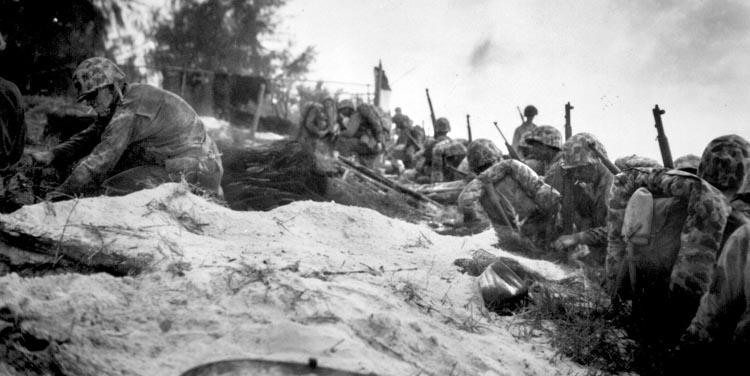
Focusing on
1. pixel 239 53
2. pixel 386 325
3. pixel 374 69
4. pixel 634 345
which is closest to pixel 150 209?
pixel 386 325

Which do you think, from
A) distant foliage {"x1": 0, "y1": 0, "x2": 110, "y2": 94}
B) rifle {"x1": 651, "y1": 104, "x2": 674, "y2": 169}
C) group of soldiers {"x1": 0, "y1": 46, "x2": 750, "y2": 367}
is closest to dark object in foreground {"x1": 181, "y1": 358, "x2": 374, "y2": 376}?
group of soldiers {"x1": 0, "y1": 46, "x2": 750, "y2": 367}

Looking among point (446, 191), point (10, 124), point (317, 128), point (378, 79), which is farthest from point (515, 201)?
point (378, 79)

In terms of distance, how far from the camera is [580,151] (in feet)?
19.0

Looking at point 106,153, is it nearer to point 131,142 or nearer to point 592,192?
point 131,142

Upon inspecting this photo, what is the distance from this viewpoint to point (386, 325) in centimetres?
277

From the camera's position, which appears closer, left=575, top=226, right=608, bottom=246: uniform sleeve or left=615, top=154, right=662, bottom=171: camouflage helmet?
left=575, top=226, right=608, bottom=246: uniform sleeve

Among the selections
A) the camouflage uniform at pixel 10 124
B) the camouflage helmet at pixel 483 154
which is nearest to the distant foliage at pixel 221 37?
the camouflage helmet at pixel 483 154

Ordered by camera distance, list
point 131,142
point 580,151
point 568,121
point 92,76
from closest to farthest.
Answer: point 92,76 → point 131,142 → point 580,151 → point 568,121

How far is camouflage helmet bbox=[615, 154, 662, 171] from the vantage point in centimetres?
542

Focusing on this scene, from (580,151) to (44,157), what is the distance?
215 inches

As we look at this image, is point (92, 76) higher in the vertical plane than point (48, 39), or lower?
lower

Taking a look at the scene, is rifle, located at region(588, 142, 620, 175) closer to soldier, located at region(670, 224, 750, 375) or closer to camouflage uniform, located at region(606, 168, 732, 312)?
camouflage uniform, located at region(606, 168, 732, 312)

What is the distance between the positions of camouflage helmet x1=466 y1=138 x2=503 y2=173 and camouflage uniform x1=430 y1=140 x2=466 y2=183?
2.43 meters

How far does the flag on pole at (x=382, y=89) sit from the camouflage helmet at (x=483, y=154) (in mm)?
13425
